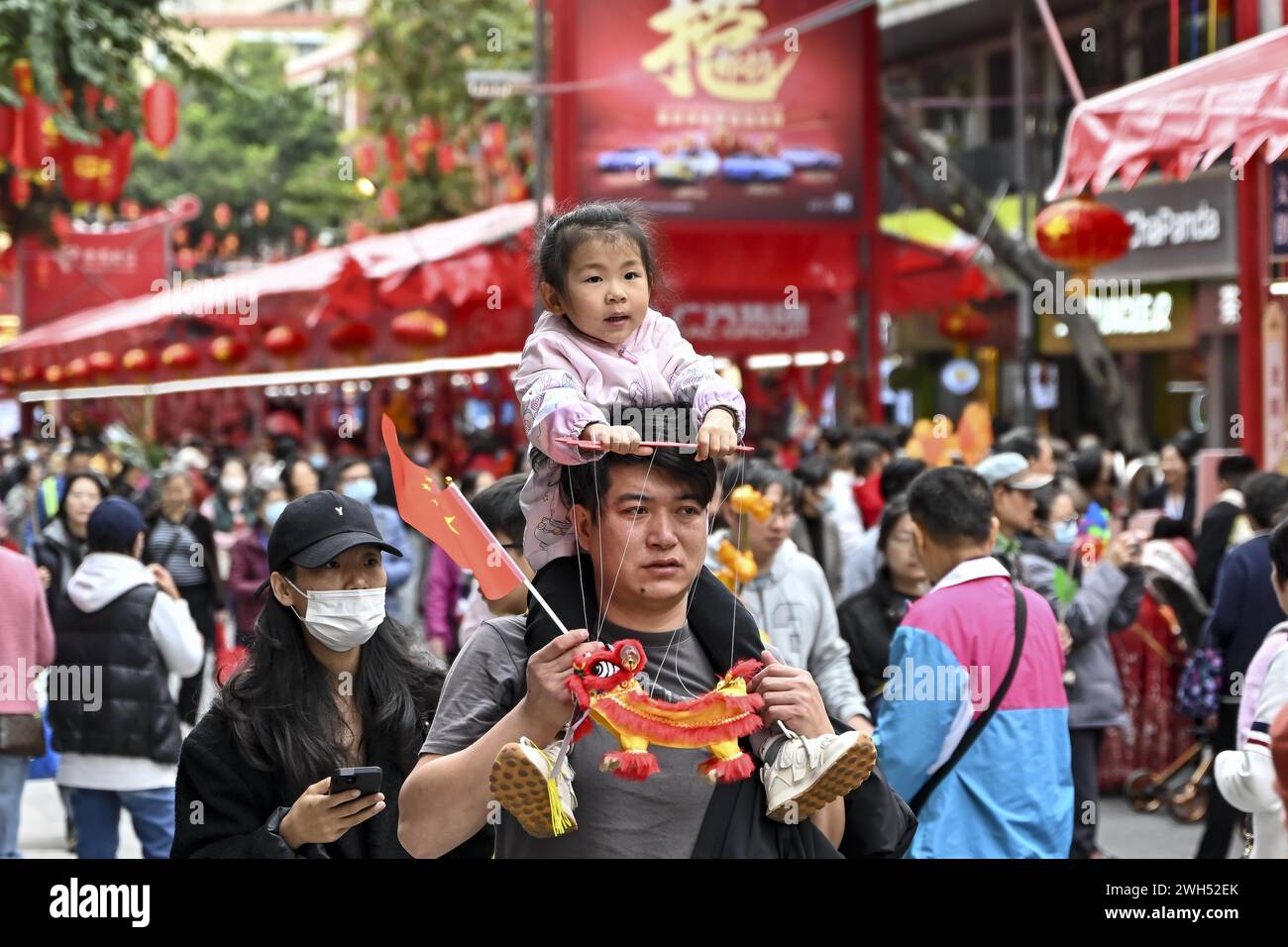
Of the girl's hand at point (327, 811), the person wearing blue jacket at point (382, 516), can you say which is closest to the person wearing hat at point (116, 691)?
the person wearing blue jacket at point (382, 516)

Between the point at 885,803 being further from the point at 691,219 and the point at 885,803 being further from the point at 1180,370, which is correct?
the point at 1180,370

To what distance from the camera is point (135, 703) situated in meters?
6.62

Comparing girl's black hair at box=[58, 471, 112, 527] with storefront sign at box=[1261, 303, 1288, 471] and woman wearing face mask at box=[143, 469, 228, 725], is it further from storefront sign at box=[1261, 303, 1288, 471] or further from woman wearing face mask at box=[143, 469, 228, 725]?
storefront sign at box=[1261, 303, 1288, 471]

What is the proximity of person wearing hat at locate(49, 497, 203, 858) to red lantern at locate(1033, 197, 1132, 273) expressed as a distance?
7393mm

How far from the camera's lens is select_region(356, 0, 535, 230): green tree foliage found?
82.1 feet

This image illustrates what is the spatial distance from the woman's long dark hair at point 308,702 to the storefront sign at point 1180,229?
68.4 ft

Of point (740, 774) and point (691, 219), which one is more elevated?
point (691, 219)

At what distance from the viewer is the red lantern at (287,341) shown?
2209 centimetres

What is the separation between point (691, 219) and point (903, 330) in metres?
16.1

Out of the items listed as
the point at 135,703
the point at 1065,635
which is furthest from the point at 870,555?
the point at 135,703

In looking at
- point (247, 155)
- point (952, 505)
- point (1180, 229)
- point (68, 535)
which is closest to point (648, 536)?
point (952, 505)

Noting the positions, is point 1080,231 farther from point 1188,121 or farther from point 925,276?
point 925,276

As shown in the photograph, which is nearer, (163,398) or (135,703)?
(135,703)

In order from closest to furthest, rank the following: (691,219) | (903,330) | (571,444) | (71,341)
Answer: (571,444) < (691,219) < (71,341) < (903,330)
